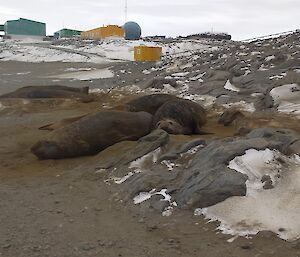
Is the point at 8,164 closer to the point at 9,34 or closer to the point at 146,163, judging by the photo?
the point at 146,163

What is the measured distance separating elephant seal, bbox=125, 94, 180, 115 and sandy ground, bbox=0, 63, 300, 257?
2952 mm

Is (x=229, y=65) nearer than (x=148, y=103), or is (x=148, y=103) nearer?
(x=148, y=103)

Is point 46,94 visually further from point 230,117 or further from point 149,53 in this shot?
point 149,53

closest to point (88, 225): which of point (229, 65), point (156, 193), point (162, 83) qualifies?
point (156, 193)

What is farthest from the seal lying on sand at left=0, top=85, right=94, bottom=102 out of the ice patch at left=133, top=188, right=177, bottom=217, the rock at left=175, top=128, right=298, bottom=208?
the ice patch at left=133, top=188, right=177, bottom=217

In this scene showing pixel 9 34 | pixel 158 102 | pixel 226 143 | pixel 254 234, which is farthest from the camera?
pixel 9 34

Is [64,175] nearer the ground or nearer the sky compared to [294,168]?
nearer the ground

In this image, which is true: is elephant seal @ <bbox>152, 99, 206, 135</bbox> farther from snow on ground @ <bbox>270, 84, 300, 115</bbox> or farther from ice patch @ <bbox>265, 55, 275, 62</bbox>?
ice patch @ <bbox>265, 55, 275, 62</bbox>

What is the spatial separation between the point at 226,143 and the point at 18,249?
10.0ft

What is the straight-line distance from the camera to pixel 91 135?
8227mm

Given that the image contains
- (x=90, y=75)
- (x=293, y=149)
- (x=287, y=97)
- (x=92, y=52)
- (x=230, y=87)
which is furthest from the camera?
(x=92, y=52)

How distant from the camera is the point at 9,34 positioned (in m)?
69.5

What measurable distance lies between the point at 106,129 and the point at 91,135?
297mm

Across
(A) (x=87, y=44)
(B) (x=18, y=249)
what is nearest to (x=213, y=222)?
(B) (x=18, y=249)
